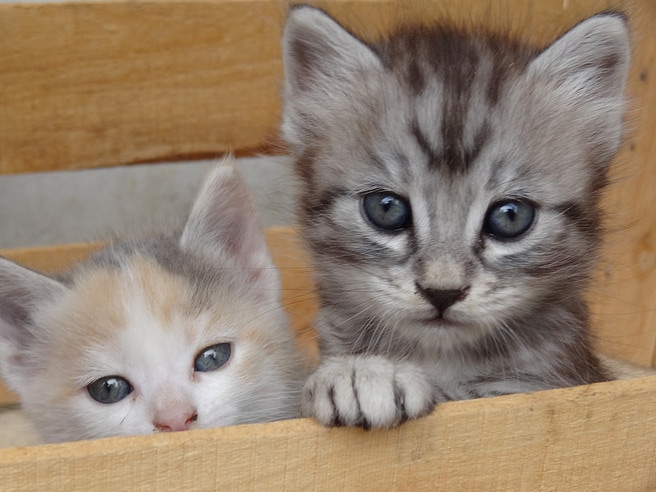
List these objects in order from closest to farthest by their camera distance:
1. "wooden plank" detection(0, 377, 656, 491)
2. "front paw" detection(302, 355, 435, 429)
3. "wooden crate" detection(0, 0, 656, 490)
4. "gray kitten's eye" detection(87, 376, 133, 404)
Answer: "wooden plank" detection(0, 377, 656, 491), "front paw" detection(302, 355, 435, 429), "gray kitten's eye" detection(87, 376, 133, 404), "wooden crate" detection(0, 0, 656, 490)

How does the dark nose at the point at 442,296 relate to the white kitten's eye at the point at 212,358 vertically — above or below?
above

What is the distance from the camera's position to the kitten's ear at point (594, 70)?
142 centimetres

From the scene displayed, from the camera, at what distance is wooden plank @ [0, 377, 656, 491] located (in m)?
0.98

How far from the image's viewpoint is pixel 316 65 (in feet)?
5.07

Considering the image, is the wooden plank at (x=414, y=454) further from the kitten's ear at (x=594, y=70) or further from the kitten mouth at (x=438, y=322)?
the kitten's ear at (x=594, y=70)

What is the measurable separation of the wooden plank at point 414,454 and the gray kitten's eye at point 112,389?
1.13 feet

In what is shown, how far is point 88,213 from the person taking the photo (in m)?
3.25

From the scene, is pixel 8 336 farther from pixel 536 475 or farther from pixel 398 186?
pixel 536 475

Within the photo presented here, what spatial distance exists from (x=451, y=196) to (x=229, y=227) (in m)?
0.45

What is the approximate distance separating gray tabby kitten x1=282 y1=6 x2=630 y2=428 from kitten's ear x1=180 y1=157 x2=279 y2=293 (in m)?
0.10

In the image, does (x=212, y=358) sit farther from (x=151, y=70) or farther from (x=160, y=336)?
(x=151, y=70)

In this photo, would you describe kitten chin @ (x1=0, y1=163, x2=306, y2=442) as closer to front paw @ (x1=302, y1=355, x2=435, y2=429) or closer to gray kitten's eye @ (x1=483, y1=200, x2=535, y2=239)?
front paw @ (x1=302, y1=355, x2=435, y2=429)

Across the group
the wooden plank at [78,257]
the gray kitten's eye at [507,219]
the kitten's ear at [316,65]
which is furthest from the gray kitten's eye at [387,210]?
the wooden plank at [78,257]

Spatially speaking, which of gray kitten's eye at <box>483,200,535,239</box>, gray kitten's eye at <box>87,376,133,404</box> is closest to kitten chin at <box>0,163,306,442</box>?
gray kitten's eye at <box>87,376,133,404</box>
